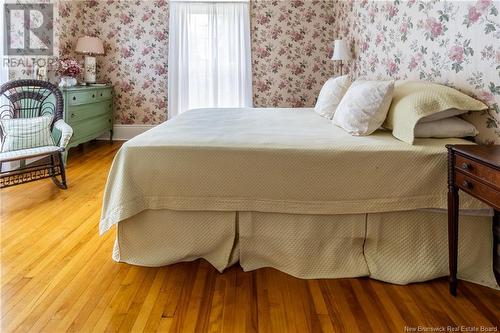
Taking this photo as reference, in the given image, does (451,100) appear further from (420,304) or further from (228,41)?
(228,41)

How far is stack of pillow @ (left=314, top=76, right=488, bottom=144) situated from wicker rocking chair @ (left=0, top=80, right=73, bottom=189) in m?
2.39

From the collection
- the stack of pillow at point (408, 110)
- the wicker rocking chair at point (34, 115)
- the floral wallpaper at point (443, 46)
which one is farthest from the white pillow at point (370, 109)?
the wicker rocking chair at point (34, 115)


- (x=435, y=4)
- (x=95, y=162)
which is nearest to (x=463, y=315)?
(x=435, y=4)

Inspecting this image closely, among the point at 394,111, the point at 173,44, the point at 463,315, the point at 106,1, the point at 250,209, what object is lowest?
the point at 463,315

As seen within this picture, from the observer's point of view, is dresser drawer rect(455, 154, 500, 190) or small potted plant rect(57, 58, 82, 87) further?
small potted plant rect(57, 58, 82, 87)

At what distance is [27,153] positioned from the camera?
3.00 metres

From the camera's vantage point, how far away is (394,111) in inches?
85.4

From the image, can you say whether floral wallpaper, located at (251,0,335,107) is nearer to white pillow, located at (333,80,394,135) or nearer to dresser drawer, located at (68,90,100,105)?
dresser drawer, located at (68,90,100,105)

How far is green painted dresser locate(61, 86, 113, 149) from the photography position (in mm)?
4141

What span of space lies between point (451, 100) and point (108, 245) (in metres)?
2.06

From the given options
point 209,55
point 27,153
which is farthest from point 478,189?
point 209,55

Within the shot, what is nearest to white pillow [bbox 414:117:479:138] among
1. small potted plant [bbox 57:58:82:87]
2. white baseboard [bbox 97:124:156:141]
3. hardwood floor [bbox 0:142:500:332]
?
hardwood floor [bbox 0:142:500:332]

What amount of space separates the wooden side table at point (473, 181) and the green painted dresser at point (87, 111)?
375cm

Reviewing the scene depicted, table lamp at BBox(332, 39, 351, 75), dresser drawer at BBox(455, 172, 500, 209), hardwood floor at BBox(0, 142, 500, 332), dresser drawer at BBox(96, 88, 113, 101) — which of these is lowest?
hardwood floor at BBox(0, 142, 500, 332)
